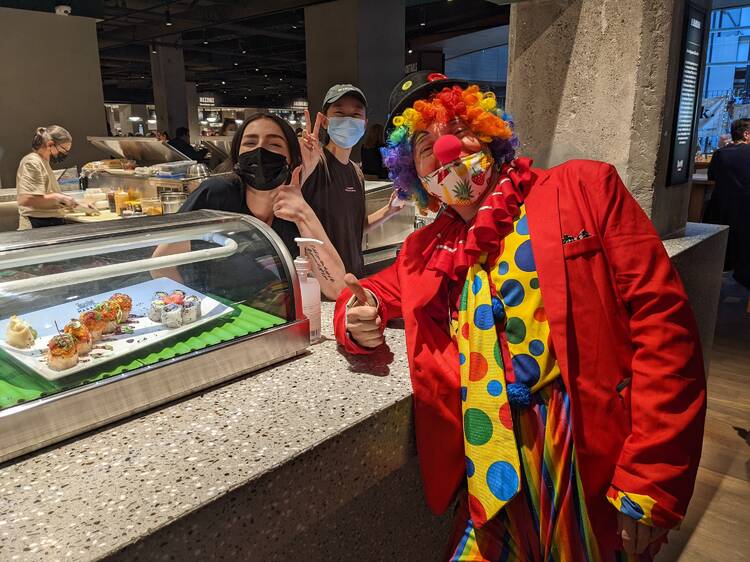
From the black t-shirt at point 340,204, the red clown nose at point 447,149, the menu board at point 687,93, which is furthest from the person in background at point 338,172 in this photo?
the menu board at point 687,93

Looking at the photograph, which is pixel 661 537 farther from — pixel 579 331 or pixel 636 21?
pixel 636 21

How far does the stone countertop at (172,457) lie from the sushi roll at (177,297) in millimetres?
252

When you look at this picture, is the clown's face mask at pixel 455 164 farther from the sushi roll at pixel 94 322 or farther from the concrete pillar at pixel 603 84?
the concrete pillar at pixel 603 84

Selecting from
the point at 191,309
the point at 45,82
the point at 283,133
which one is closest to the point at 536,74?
the point at 283,133

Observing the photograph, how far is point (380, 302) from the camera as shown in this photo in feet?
5.06

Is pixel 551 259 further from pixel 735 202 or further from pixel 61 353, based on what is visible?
pixel 735 202

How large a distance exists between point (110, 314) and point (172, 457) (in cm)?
42

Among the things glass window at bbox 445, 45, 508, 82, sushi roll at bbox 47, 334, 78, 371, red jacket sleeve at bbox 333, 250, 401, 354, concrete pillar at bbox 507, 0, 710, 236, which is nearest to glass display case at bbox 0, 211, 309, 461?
sushi roll at bbox 47, 334, 78, 371

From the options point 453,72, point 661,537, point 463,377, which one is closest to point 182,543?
point 463,377

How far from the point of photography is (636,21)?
2.31 metres

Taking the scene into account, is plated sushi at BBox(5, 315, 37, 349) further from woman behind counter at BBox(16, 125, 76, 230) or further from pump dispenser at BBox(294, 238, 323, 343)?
woman behind counter at BBox(16, 125, 76, 230)

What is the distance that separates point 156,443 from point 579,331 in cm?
91

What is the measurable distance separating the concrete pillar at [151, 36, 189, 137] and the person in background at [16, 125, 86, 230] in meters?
15.2

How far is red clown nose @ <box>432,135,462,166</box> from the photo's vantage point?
136 cm
